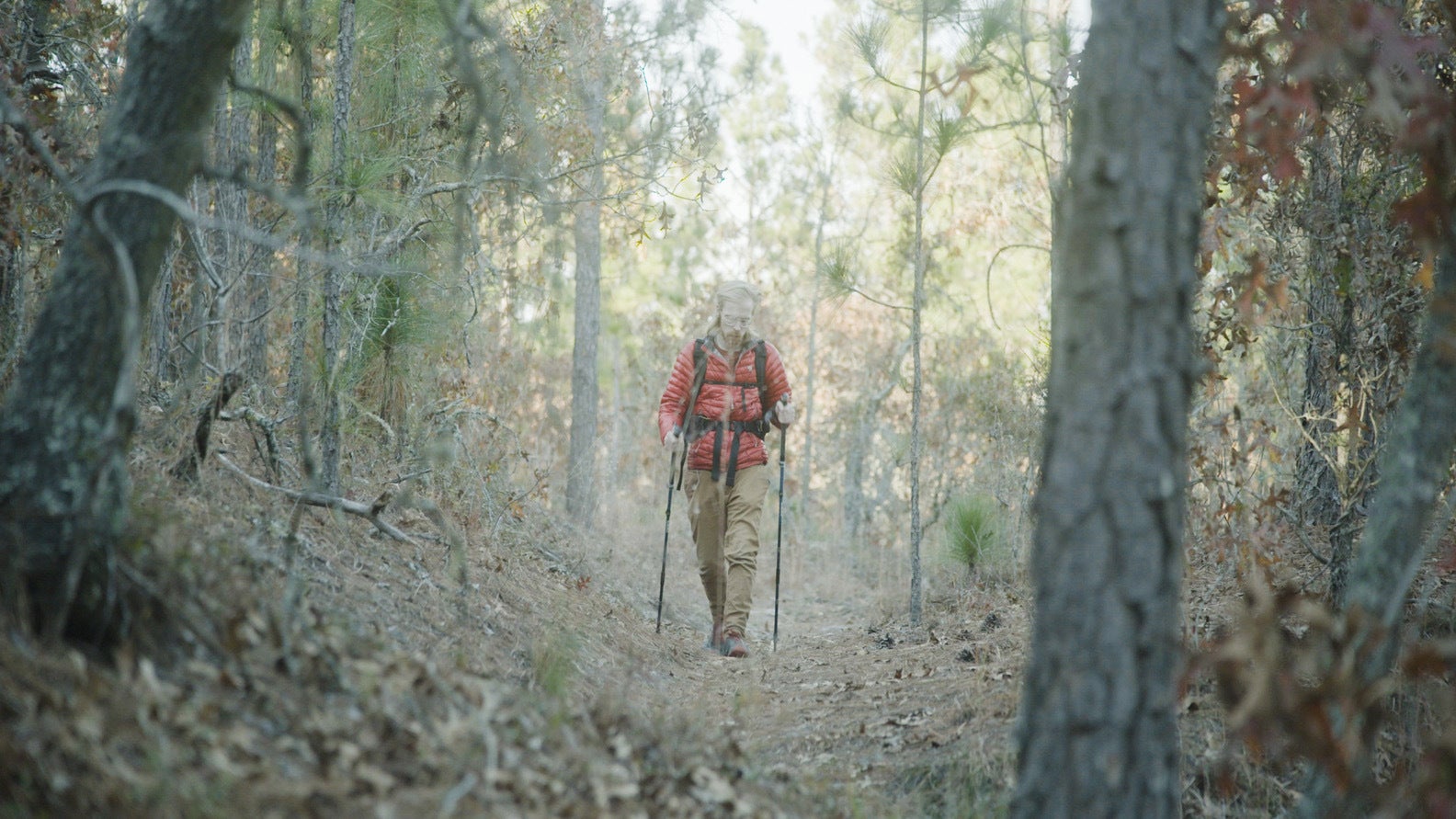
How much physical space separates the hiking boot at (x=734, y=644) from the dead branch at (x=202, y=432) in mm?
3746

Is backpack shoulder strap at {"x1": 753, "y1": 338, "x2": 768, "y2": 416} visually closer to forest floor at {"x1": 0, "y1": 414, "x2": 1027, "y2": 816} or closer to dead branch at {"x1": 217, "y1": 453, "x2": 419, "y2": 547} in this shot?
forest floor at {"x1": 0, "y1": 414, "x2": 1027, "y2": 816}

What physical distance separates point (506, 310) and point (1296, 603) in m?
10.7

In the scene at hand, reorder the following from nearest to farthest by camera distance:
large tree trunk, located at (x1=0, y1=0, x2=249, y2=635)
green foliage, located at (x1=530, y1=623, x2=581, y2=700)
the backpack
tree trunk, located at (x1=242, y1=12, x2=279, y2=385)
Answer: large tree trunk, located at (x1=0, y1=0, x2=249, y2=635)
green foliage, located at (x1=530, y1=623, x2=581, y2=700)
tree trunk, located at (x1=242, y1=12, x2=279, y2=385)
the backpack

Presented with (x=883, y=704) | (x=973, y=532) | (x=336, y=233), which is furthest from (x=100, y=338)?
(x=973, y=532)

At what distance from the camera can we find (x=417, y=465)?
23.4 feet

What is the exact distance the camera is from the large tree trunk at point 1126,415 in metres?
2.52

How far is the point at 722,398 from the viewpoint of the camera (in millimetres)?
7254

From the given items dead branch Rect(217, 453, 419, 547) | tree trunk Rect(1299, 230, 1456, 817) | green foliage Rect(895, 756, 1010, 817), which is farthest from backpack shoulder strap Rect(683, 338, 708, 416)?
tree trunk Rect(1299, 230, 1456, 817)

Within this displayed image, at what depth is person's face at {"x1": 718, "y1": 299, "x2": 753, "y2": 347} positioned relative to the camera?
23.9 ft

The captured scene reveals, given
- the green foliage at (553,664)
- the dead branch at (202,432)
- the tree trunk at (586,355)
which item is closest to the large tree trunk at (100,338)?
the dead branch at (202,432)

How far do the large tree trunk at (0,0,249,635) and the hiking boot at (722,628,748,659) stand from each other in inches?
187

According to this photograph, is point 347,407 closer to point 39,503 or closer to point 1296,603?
point 39,503

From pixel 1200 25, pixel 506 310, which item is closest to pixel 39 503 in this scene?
pixel 1200 25

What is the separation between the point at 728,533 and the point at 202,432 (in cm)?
365
